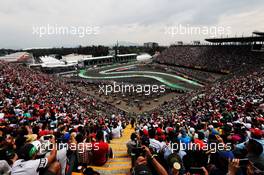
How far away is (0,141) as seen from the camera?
541cm

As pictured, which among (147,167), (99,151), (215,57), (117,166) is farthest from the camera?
(215,57)

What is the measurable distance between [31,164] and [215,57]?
198 ft

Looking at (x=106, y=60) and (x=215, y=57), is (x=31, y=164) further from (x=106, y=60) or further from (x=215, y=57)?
(x=106, y=60)

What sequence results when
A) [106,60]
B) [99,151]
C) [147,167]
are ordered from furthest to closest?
[106,60], [99,151], [147,167]

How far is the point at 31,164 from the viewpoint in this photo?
3.80 meters

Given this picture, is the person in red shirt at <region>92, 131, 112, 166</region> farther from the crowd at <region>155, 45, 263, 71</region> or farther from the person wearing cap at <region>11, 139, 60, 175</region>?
the crowd at <region>155, 45, 263, 71</region>

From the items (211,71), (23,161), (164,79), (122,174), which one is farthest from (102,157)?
(211,71)

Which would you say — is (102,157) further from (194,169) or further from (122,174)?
(194,169)

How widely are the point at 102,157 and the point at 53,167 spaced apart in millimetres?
2368

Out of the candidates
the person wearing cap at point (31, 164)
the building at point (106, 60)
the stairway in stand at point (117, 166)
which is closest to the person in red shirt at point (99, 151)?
the stairway in stand at point (117, 166)

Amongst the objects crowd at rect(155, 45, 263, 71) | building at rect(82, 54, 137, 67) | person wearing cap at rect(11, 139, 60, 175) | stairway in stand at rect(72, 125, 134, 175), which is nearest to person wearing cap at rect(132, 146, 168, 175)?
person wearing cap at rect(11, 139, 60, 175)

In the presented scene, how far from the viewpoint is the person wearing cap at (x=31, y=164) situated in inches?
146

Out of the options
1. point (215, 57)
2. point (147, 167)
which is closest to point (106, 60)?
point (215, 57)

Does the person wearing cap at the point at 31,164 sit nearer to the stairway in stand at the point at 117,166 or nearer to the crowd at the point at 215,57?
the stairway in stand at the point at 117,166
